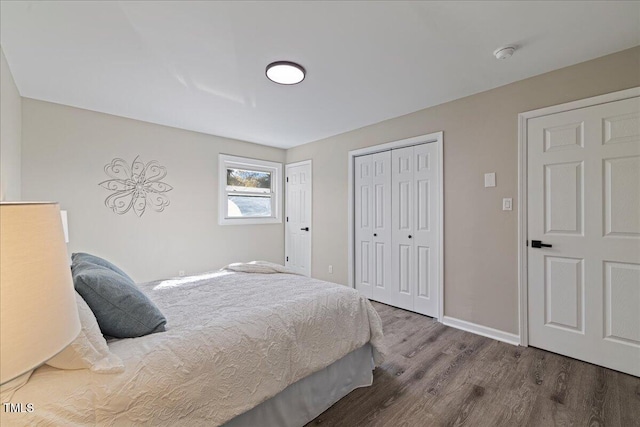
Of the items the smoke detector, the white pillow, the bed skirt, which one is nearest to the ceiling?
the smoke detector

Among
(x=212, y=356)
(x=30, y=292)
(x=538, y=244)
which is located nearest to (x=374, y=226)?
(x=538, y=244)

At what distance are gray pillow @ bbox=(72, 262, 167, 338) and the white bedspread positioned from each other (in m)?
0.06

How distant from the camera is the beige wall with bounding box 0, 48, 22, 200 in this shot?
2039 millimetres

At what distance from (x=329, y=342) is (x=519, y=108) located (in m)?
2.69

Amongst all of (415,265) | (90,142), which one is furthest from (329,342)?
(90,142)

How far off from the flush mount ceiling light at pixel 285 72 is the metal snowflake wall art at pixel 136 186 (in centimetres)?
225

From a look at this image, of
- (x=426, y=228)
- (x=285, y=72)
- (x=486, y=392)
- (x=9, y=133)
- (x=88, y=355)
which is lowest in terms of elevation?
(x=486, y=392)

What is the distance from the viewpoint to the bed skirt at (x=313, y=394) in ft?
4.72

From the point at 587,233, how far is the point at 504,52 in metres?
1.61

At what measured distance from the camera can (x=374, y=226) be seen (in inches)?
149

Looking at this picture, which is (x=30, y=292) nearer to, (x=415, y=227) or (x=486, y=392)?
(x=486, y=392)

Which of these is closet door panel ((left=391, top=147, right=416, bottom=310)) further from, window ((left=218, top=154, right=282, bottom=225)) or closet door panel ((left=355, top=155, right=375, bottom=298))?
window ((left=218, top=154, right=282, bottom=225))

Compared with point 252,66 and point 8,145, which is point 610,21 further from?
point 8,145

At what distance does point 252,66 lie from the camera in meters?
2.24
